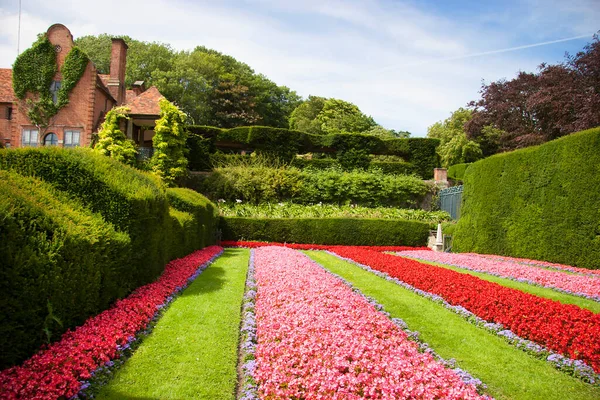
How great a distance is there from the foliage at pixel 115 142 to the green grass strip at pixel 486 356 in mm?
19051

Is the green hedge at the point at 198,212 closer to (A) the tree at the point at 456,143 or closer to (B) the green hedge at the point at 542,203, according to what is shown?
(B) the green hedge at the point at 542,203

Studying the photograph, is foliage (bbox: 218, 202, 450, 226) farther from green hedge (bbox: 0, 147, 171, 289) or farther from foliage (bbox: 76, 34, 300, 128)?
foliage (bbox: 76, 34, 300, 128)

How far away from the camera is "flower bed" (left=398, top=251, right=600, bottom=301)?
7956 mm

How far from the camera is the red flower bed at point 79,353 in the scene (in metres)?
3.31

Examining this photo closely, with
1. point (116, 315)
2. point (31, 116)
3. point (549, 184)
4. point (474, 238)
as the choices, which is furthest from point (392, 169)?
point (116, 315)

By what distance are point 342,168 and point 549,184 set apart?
17.8m

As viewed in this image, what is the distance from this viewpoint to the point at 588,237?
34.7 feet

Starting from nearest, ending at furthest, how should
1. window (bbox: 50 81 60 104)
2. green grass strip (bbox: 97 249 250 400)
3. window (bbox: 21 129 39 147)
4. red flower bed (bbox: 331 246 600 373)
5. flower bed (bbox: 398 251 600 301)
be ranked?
1. green grass strip (bbox: 97 249 250 400)
2. red flower bed (bbox: 331 246 600 373)
3. flower bed (bbox: 398 251 600 301)
4. window (bbox: 21 129 39 147)
5. window (bbox: 50 81 60 104)

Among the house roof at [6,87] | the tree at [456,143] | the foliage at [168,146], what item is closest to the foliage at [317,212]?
the foliage at [168,146]

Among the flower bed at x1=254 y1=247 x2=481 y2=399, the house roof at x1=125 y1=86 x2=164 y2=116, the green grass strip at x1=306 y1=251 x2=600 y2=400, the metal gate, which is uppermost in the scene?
the house roof at x1=125 y1=86 x2=164 y2=116

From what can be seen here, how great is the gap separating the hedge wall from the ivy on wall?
7918mm

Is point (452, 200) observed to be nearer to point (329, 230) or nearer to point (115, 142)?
point (329, 230)

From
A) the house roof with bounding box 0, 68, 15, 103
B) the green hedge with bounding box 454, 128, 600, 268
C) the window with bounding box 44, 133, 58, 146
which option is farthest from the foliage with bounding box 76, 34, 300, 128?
the green hedge with bounding box 454, 128, 600, 268

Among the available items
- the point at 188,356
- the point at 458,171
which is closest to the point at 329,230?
the point at 188,356
